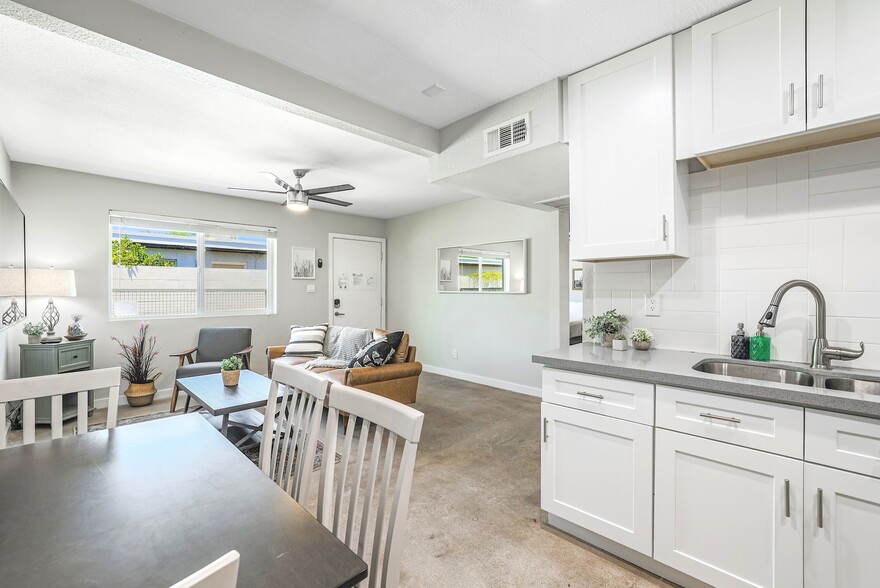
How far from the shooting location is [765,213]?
1.87 metres

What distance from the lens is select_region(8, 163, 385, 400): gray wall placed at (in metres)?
3.87

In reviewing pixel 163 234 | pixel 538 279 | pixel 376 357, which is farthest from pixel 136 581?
pixel 163 234

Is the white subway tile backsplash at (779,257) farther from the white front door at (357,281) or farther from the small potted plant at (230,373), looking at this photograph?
the white front door at (357,281)

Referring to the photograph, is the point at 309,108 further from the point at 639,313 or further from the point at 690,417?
the point at 690,417

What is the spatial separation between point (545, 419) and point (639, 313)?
2.79 ft

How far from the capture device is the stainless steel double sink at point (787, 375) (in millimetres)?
1526

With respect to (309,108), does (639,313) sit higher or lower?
lower

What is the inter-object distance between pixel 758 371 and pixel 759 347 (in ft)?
0.37

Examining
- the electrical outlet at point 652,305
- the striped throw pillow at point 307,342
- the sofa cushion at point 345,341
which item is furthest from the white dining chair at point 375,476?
the striped throw pillow at point 307,342

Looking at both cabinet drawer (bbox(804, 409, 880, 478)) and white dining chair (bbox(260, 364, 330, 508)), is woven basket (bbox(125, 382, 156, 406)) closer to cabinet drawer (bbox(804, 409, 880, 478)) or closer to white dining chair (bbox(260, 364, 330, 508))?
white dining chair (bbox(260, 364, 330, 508))

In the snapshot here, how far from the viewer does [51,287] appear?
11.8 feet

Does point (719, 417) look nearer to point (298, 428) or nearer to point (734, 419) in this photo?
point (734, 419)

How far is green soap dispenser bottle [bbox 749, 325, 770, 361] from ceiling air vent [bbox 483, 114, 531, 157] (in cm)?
154

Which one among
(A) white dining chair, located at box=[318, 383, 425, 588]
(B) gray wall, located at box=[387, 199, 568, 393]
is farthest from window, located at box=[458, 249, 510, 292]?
(A) white dining chair, located at box=[318, 383, 425, 588]
